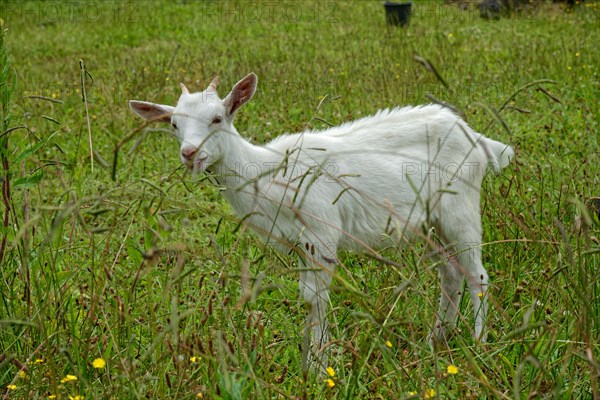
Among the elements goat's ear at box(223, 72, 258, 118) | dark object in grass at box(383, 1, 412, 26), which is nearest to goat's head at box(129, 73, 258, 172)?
goat's ear at box(223, 72, 258, 118)

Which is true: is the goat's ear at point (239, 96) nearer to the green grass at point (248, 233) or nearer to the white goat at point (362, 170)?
the white goat at point (362, 170)

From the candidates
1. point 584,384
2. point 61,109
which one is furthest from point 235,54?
point 584,384

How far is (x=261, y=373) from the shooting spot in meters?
3.10

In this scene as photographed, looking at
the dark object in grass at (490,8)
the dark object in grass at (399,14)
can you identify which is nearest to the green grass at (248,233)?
the dark object in grass at (399,14)

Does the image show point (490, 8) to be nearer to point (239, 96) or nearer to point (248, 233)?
point (239, 96)

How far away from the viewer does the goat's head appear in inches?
148

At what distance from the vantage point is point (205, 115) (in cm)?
387

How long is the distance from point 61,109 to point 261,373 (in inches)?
240

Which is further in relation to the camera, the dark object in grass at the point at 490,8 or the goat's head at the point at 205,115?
the dark object in grass at the point at 490,8

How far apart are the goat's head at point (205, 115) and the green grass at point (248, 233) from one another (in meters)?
0.20

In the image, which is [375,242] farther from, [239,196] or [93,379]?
[93,379]

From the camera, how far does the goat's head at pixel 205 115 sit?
3.76 metres

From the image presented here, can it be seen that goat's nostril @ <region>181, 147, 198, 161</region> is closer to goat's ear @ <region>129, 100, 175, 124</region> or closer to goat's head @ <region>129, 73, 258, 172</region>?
goat's head @ <region>129, 73, 258, 172</region>

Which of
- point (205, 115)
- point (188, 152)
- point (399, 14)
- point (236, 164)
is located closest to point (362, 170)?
point (236, 164)
